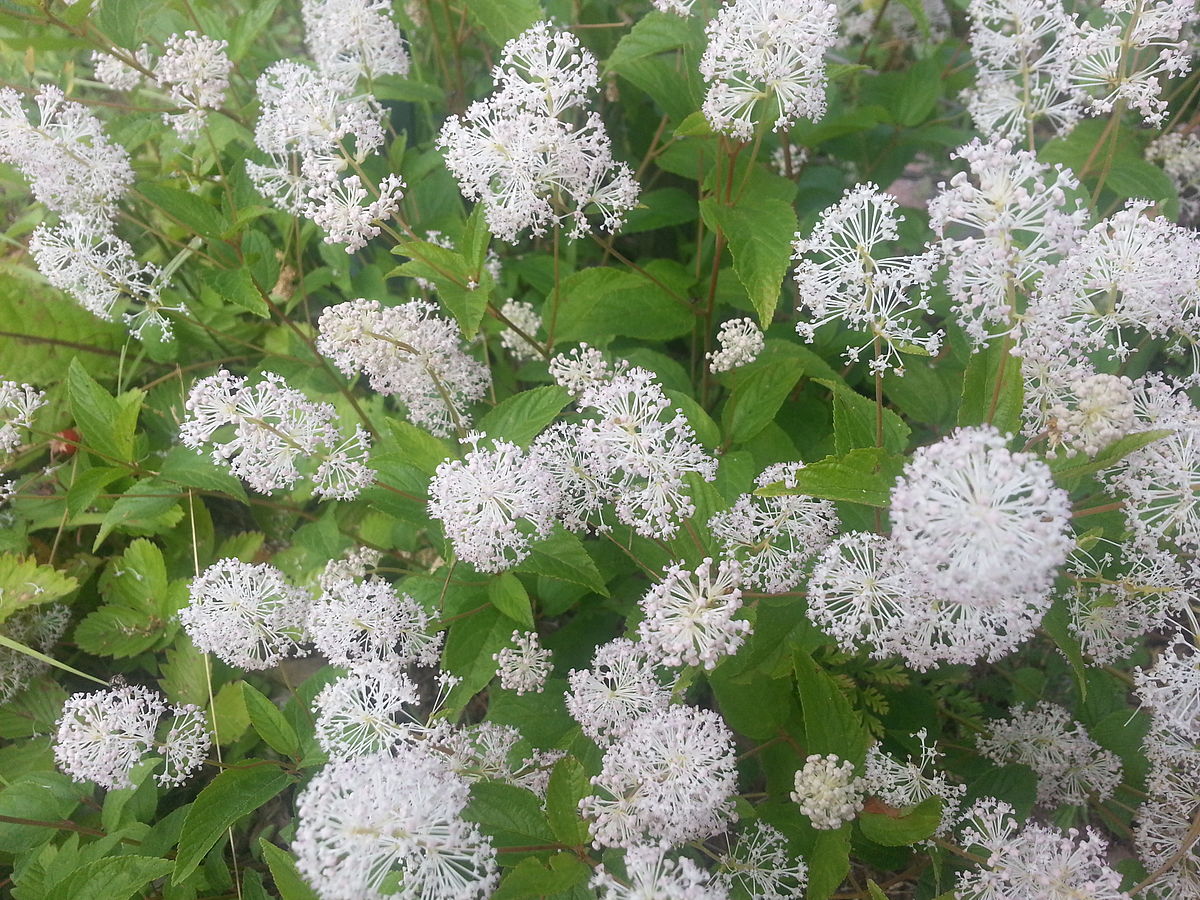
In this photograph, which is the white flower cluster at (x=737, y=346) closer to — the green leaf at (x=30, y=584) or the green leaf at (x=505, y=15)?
the green leaf at (x=505, y=15)

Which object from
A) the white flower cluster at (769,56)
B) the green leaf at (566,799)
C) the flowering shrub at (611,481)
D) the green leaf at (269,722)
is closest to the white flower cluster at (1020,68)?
the flowering shrub at (611,481)

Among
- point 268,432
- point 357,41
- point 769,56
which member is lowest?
point 268,432

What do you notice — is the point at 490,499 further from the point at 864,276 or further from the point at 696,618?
the point at 864,276

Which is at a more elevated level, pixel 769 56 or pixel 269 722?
pixel 769 56

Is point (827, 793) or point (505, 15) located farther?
point (505, 15)

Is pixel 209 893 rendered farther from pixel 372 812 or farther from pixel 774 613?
pixel 774 613

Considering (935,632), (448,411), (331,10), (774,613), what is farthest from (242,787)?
(331,10)

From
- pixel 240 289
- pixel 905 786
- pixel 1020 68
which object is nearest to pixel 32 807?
pixel 240 289
